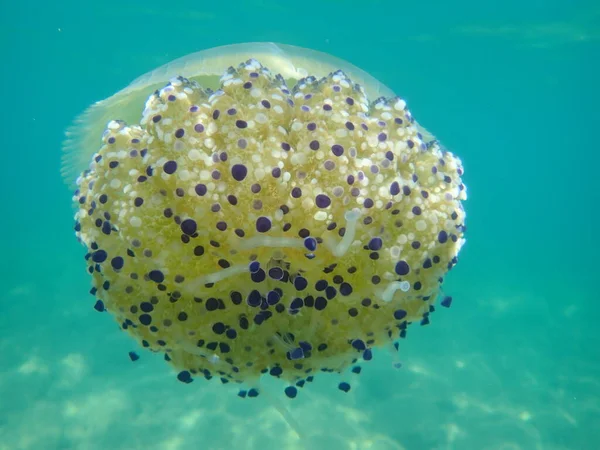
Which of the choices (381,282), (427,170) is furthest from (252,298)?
(427,170)

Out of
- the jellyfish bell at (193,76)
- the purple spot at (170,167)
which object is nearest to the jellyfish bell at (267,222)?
the purple spot at (170,167)

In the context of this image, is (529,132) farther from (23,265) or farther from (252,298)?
(252,298)

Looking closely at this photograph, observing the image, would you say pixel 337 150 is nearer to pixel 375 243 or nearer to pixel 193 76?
pixel 375 243

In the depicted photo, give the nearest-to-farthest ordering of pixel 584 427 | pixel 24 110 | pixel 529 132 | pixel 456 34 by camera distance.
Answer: pixel 584 427 < pixel 456 34 < pixel 529 132 < pixel 24 110

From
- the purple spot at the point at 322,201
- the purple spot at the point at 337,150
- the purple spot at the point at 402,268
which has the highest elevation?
the purple spot at the point at 337,150

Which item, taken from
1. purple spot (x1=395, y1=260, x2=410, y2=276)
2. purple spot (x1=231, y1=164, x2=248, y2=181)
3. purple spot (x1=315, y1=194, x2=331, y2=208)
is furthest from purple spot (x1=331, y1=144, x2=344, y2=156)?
purple spot (x1=395, y1=260, x2=410, y2=276)

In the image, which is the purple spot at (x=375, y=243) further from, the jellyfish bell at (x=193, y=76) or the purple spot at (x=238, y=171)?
the jellyfish bell at (x=193, y=76)

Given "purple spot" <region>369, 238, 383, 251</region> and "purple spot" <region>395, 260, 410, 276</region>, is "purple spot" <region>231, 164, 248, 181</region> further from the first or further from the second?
"purple spot" <region>395, 260, 410, 276</region>

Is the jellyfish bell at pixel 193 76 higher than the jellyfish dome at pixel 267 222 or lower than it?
higher

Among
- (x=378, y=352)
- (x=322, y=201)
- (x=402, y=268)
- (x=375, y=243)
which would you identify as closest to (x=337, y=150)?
(x=322, y=201)
